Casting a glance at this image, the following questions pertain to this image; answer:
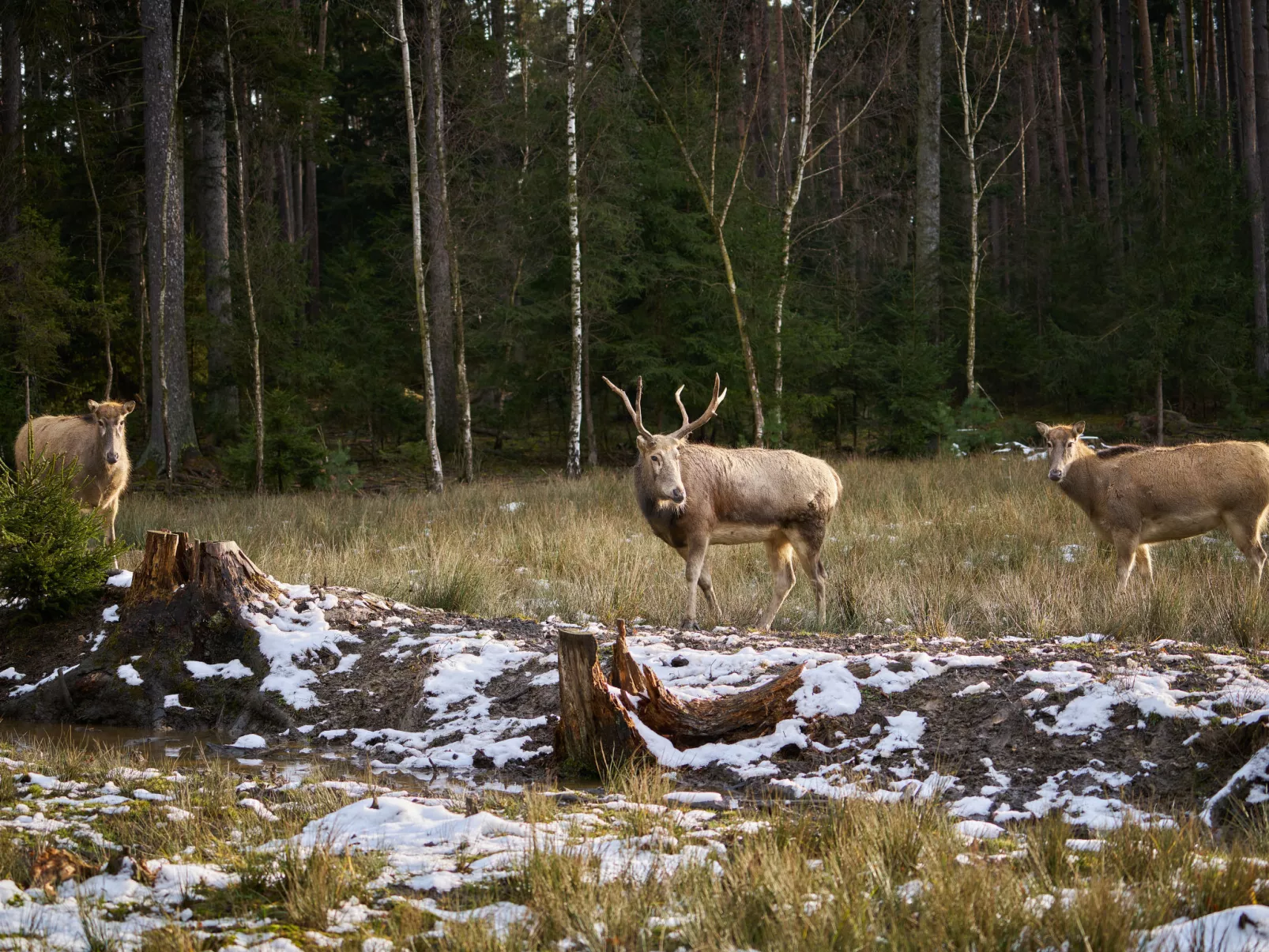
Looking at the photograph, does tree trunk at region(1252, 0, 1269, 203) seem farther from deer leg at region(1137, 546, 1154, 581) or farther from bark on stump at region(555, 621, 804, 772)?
bark on stump at region(555, 621, 804, 772)

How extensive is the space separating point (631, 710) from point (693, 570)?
11.8 feet

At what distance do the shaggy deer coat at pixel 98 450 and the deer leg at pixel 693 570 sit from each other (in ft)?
21.8

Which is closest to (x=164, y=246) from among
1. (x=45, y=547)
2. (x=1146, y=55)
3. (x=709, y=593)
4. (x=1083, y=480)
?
(x=45, y=547)

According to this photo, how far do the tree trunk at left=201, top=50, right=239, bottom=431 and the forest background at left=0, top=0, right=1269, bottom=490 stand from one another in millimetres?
89

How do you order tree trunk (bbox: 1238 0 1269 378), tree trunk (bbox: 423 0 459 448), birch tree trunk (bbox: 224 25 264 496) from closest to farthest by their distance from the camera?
birch tree trunk (bbox: 224 25 264 496) < tree trunk (bbox: 423 0 459 448) < tree trunk (bbox: 1238 0 1269 378)

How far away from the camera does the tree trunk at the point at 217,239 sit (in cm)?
2148

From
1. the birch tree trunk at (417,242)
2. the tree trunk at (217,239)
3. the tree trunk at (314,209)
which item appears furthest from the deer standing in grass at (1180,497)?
the tree trunk at (314,209)

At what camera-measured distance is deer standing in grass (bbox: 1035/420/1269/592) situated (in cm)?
1039

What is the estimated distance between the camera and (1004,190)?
30359 mm

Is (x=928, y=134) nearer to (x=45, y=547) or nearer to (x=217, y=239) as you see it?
(x=217, y=239)

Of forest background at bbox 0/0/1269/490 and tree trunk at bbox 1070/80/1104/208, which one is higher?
tree trunk at bbox 1070/80/1104/208

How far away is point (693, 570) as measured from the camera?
962 centimetres

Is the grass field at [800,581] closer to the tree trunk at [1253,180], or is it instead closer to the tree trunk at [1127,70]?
the tree trunk at [1253,180]

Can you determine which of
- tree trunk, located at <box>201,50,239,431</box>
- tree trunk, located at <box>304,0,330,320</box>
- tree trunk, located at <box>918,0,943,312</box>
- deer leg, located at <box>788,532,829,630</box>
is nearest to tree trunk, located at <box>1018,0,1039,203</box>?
tree trunk, located at <box>918,0,943,312</box>
